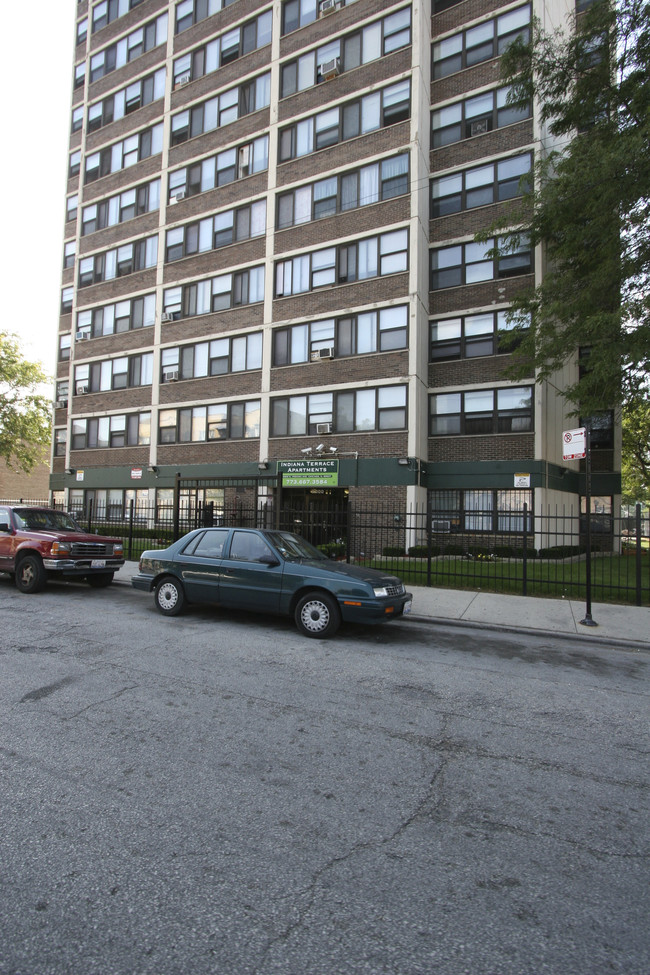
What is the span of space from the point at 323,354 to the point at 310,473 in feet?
15.3

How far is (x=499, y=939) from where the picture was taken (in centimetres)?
212

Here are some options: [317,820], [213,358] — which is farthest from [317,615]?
[213,358]

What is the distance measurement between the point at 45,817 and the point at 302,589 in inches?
191

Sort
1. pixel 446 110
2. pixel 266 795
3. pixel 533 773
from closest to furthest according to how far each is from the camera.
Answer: pixel 266 795
pixel 533 773
pixel 446 110

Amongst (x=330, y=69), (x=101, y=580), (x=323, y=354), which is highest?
(x=330, y=69)

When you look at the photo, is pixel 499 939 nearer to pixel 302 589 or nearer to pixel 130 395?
pixel 302 589

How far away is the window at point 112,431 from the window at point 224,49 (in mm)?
16437

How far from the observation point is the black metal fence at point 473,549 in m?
10.9

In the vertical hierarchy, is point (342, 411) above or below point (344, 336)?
below

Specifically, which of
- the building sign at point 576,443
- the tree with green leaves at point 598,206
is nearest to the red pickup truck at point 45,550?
the building sign at point 576,443

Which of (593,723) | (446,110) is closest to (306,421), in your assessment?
(446,110)

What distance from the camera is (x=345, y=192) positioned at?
2127cm

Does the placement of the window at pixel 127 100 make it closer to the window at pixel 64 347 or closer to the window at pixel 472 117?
the window at pixel 64 347

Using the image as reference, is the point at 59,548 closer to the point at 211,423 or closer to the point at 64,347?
the point at 211,423
